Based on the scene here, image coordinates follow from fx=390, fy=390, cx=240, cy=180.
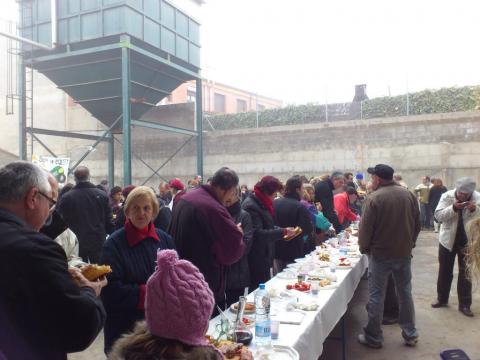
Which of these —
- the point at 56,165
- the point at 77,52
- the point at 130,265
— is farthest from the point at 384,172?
the point at 77,52

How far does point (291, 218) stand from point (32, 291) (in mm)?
3884

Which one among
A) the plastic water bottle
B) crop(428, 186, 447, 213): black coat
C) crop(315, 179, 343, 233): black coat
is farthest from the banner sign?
crop(428, 186, 447, 213): black coat

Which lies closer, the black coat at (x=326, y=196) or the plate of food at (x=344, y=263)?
the plate of food at (x=344, y=263)

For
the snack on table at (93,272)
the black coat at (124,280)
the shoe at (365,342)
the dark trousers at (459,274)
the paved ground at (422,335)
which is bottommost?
the paved ground at (422,335)

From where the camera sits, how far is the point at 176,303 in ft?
4.58

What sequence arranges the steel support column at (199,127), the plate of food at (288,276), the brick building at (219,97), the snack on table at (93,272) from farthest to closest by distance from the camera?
the brick building at (219,97) < the steel support column at (199,127) < the plate of food at (288,276) < the snack on table at (93,272)

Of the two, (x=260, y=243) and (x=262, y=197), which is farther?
(x=262, y=197)

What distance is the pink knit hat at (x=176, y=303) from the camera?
1.39 metres

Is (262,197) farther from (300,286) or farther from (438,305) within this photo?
(438,305)

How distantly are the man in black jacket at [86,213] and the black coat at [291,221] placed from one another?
2.48 metres

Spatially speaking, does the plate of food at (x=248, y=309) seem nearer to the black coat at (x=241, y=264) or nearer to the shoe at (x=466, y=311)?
the black coat at (x=241, y=264)

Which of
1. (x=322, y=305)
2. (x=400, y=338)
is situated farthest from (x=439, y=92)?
(x=322, y=305)

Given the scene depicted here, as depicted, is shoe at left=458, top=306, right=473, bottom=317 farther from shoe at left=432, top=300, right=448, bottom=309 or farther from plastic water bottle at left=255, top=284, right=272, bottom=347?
plastic water bottle at left=255, top=284, right=272, bottom=347

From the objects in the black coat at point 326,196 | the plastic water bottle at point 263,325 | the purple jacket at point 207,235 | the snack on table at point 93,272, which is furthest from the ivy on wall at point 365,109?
the snack on table at point 93,272
